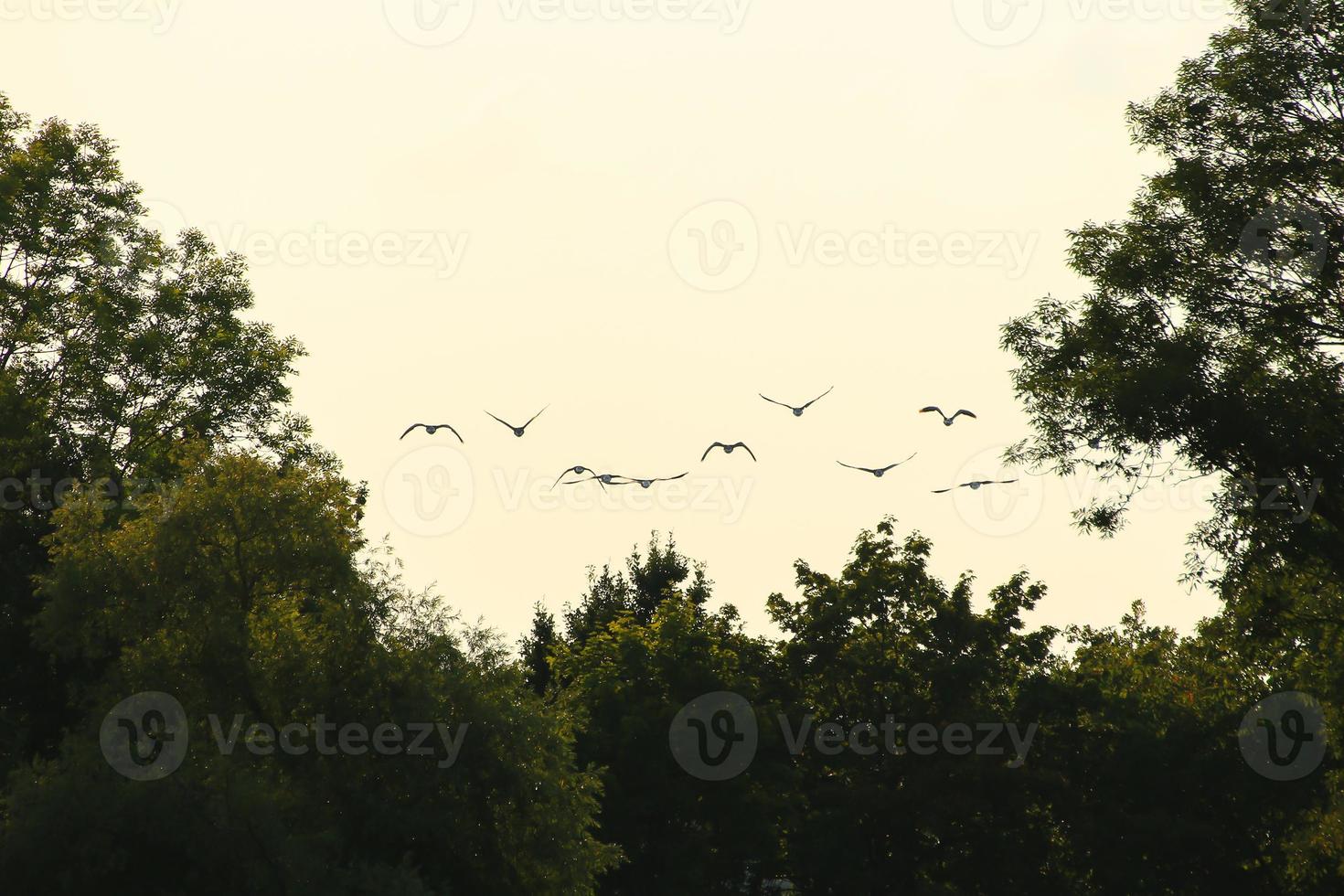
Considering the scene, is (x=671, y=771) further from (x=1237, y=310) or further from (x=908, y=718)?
(x=1237, y=310)

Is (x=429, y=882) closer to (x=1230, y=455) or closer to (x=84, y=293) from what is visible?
(x=1230, y=455)

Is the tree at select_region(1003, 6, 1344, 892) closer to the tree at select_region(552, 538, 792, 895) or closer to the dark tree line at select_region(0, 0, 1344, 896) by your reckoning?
the dark tree line at select_region(0, 0, 1344, 896)

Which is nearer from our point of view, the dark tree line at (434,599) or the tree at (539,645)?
the dark tree line at (434,599)

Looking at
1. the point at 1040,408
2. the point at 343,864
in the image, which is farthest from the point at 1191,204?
the point at 343,864

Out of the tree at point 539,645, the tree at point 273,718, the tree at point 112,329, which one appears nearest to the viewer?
the tree at point 273,718

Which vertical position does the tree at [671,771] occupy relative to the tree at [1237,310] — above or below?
below

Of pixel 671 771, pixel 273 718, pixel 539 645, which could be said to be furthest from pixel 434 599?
pixel 539 645

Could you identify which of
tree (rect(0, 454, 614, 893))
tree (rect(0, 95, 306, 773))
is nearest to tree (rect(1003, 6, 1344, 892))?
tree (rect(0, 454, 614, 893))

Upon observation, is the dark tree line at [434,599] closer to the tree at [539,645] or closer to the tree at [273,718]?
the tree at [273,718]

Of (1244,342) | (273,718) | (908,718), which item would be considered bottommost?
(273,718)

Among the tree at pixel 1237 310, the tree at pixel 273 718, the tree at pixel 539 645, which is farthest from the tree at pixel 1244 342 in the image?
the tree at pixel 539 645

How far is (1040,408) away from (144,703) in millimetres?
17975

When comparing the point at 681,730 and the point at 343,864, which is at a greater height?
the point at 681,730

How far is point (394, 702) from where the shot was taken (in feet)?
88.1
